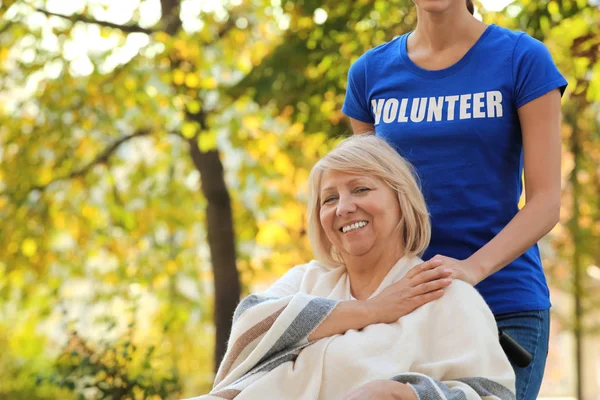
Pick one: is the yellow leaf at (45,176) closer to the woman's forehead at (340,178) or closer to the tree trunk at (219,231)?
the tree trunk at (219,231)

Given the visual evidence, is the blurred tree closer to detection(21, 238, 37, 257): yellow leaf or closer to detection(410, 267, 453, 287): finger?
detection(410, 267, 453, 287): finger

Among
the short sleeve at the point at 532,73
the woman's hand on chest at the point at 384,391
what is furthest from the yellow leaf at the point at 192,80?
the woman's hand on chest at the point at 384,391

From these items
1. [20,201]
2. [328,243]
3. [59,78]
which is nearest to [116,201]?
[20,201]

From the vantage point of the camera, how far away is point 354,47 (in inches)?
217

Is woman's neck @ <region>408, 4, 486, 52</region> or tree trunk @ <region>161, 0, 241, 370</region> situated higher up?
woman's neck @ <region>408, 4, 486, 52</region>

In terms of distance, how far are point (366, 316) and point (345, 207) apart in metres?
0.29

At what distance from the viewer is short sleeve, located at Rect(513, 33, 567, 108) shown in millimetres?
2283

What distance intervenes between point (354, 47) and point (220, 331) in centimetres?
303

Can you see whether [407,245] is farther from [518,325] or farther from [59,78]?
[59,78]

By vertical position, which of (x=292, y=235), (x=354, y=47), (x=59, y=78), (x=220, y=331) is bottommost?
(x=220, y=331)

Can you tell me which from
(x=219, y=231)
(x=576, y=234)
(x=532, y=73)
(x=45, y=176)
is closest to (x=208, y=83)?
(x=219, y=231)

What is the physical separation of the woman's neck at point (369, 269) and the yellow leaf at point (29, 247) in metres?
6.40

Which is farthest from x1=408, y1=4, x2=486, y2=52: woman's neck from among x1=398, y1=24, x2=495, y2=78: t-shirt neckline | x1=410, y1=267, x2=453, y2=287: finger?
x1=410, y1=267, x2=453, y2=287: finger

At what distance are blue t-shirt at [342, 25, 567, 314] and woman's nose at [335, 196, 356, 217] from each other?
0.20 meters
